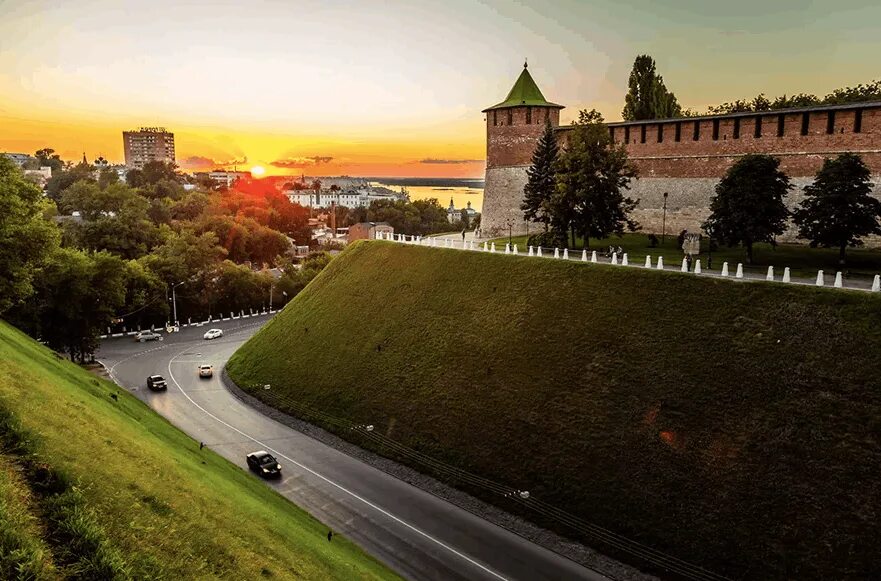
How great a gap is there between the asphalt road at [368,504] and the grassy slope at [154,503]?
199 centimetres

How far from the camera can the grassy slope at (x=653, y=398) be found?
16.2 m

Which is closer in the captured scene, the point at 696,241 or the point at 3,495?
the point at 3,495

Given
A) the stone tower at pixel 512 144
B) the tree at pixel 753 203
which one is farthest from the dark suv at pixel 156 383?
the tree at pixel 753 203

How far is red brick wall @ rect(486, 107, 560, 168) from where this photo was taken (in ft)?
149

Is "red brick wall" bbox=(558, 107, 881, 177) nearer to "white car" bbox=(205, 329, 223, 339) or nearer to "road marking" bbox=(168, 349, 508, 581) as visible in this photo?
"road marking" bbox=(168, 349, 508, 581)

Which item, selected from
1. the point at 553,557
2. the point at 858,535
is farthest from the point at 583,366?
the point at 858,535

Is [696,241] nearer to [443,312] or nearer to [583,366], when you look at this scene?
[583,366]

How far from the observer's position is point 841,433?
16.7 metres

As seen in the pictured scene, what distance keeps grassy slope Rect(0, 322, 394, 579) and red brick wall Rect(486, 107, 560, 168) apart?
116 ft

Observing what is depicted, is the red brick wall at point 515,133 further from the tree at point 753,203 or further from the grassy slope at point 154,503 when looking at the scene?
the grassy slope at point 154,503

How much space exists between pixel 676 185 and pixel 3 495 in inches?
1531

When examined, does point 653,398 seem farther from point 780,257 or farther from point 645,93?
point 645,93

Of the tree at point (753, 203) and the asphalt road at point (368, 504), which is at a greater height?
the tree at point (753, 203)

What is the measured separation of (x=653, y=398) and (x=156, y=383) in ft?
92.9
